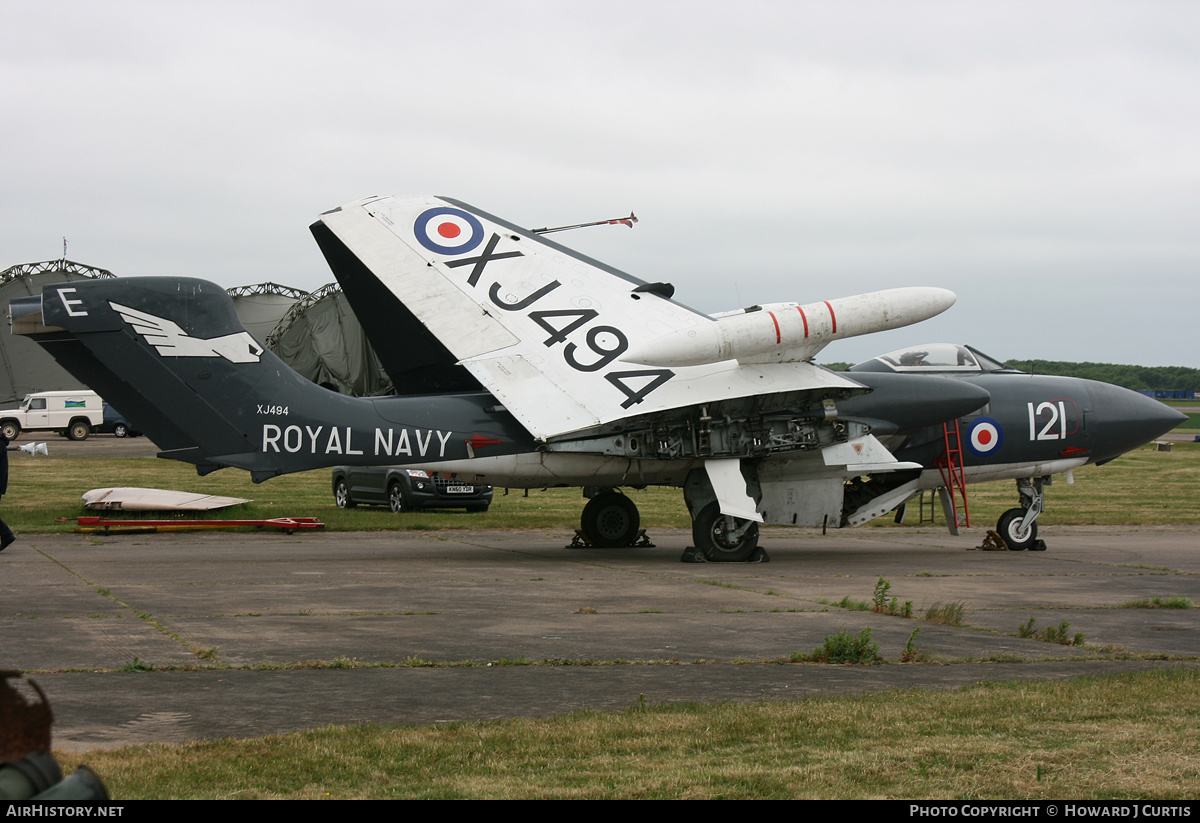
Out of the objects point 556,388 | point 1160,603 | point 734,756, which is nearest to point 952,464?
point 1160,603

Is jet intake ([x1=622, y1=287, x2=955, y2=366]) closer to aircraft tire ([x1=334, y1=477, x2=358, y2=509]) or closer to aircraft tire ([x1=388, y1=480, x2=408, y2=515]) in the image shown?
aircraft tire ([x1=388, y1=480, x2=408, y2=515])

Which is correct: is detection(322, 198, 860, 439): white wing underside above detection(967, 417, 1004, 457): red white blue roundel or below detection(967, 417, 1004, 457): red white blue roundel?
above

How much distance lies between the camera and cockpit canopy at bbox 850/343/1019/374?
1752 cm

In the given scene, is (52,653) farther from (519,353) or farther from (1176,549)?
(1176,549)

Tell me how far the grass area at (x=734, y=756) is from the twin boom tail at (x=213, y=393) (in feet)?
29.0

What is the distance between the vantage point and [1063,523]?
2288 cm

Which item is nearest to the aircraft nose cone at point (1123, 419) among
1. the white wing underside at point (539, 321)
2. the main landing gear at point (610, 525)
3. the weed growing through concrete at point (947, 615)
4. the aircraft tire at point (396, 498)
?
the white wing underside at point (539, 321)

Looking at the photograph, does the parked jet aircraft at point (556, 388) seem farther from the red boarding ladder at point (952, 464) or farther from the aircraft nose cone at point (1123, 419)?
the aircraft nose cone at point (1123, 419)

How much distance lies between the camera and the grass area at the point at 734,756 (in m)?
4.82

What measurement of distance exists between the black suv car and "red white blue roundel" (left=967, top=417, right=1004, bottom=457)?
10.1 metres

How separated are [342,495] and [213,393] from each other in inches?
449

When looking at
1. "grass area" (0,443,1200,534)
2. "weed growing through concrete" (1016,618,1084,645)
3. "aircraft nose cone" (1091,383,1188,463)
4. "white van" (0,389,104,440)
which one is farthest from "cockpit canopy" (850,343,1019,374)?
"white van" (0,389,104,440)

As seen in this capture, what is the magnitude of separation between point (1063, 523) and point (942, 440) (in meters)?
7.43

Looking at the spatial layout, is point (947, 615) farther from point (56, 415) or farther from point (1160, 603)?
point (56, 415)
